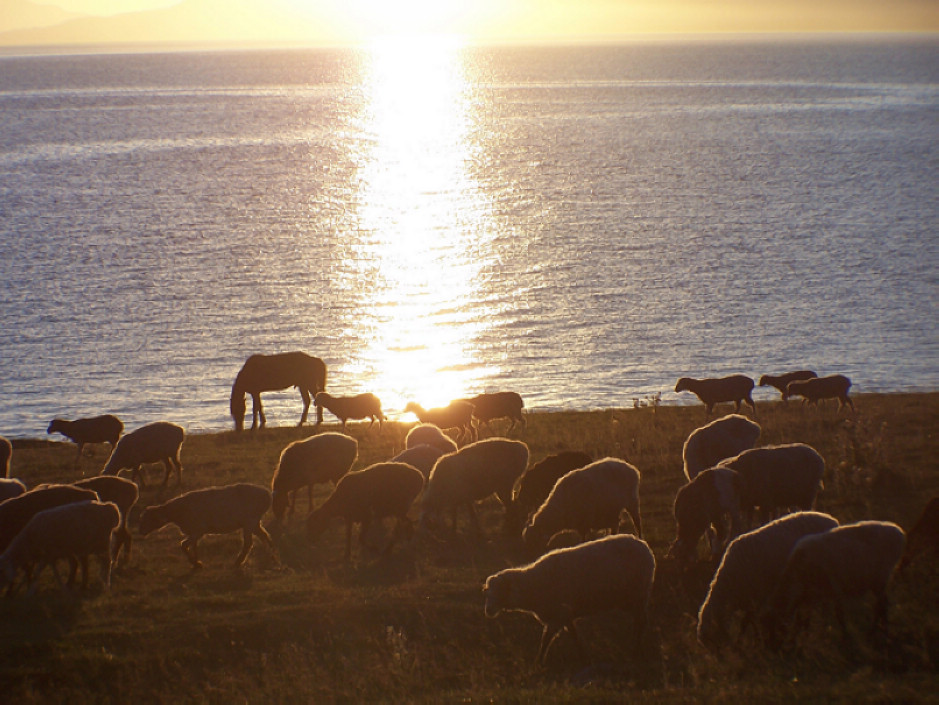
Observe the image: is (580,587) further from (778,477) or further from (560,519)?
(778,477)

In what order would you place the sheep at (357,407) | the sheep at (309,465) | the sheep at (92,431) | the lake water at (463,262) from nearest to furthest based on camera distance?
the sheep at (309,465), the sheep at (92,431), the sheep at (357,407), the lake water at (463,262)

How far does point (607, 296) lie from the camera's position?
5781 cm

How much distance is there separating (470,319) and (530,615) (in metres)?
39.9

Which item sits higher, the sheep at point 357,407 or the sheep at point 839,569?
the sheep at point 839,569

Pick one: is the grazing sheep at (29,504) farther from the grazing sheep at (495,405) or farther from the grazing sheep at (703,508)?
the grazing sheep at (495,405)

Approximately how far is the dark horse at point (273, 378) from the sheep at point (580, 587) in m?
15.6

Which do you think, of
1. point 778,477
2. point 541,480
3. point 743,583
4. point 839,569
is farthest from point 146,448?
point 839,569

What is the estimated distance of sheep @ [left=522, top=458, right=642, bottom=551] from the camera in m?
15.6

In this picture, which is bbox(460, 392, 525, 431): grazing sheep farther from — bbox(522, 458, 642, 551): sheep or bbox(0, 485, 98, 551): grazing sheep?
bbox(0, 485, 98, 551): grazing sheep

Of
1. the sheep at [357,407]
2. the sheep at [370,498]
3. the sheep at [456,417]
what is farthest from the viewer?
the sheep at [357,407]

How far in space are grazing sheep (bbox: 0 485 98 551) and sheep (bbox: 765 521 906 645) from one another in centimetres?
982

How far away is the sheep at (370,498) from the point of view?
16.6 meters

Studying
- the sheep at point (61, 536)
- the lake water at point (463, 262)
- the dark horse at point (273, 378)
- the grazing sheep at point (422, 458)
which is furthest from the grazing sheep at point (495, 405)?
the lake water at point (463, 262)

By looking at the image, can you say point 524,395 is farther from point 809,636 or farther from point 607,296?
point 809,636
